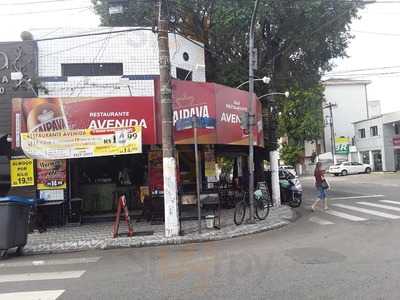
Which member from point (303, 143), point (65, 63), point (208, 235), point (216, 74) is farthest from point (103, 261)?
point (303, 143)

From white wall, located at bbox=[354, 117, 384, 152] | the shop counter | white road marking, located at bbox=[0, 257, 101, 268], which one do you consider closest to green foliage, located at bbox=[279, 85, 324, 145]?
white wall, located at bbox=[354, 117, 384, 152]

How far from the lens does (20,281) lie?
25.1 feet

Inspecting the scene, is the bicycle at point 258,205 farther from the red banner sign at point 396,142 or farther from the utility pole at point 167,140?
the red banner sign at point 396,142

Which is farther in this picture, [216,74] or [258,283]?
[216,74]

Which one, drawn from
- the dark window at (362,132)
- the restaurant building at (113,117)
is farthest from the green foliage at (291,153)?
the restaurant building at (113,117)

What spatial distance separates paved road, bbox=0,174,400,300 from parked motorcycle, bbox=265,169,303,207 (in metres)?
7.26

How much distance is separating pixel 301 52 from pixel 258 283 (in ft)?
62.6

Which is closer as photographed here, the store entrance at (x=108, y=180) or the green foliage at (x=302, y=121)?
the store entrance at (x=108, y=180)

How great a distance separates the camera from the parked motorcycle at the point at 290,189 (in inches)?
768

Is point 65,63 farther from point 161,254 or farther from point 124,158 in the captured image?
point 161,254

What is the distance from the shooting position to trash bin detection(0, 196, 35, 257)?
10172mm

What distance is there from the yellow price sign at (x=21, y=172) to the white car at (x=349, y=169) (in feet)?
132

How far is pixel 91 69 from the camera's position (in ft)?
53.4

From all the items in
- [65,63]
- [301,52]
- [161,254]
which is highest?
[301,52]
